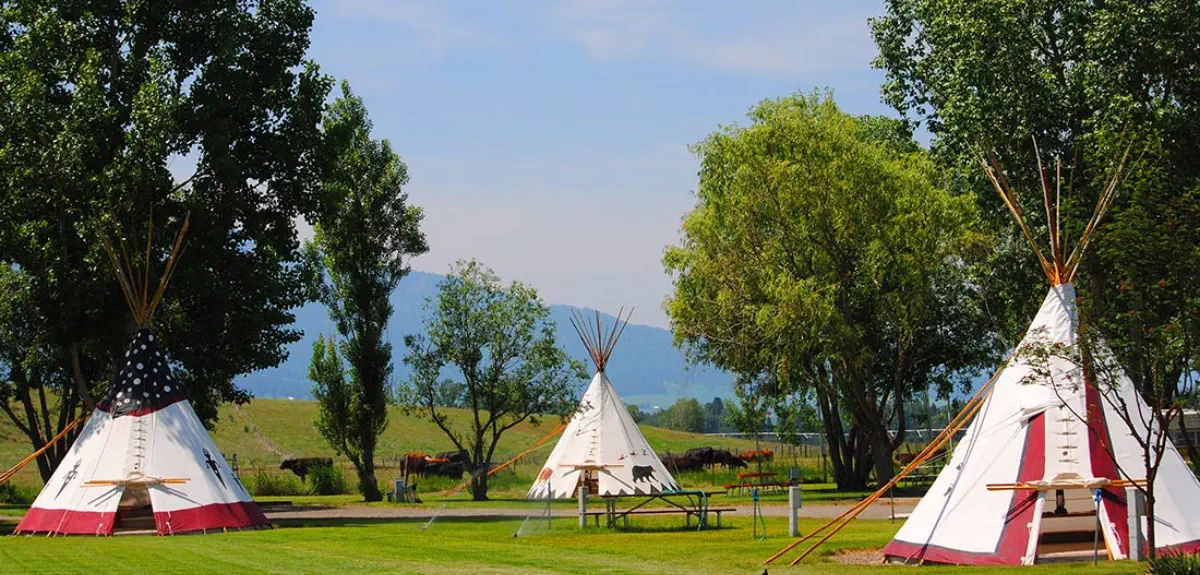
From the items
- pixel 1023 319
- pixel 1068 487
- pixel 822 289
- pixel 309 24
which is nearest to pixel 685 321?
pixel 822 289

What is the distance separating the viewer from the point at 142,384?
31312 millimetres

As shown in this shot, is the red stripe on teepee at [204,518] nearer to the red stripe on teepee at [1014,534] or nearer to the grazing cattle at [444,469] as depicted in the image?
the red stripe on teepee at [1014,534]

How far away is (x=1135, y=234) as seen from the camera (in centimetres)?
1705

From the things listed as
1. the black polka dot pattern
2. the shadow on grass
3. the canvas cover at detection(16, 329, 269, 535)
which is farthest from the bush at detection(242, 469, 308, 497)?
the black polka dot pattern

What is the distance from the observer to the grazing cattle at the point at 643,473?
3653cm

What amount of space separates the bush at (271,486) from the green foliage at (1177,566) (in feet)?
136

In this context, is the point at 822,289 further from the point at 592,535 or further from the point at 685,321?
the point at 592,535

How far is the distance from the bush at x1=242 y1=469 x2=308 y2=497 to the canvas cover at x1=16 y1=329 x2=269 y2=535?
68.5 ft

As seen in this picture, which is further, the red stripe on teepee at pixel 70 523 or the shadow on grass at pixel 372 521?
the shadow on grass at pixel 372 521

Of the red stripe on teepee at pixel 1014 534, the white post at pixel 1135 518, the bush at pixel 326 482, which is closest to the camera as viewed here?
the white post at pixel 1135 518

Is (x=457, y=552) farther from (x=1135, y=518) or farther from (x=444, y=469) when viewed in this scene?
(x=444, y=469)

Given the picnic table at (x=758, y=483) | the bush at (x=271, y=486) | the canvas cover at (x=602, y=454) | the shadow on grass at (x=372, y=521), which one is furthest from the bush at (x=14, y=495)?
the picnic table at (x=758, y=483)

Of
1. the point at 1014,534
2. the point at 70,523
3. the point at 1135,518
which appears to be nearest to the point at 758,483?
the point at 70,523

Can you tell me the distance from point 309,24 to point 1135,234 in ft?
84.4
